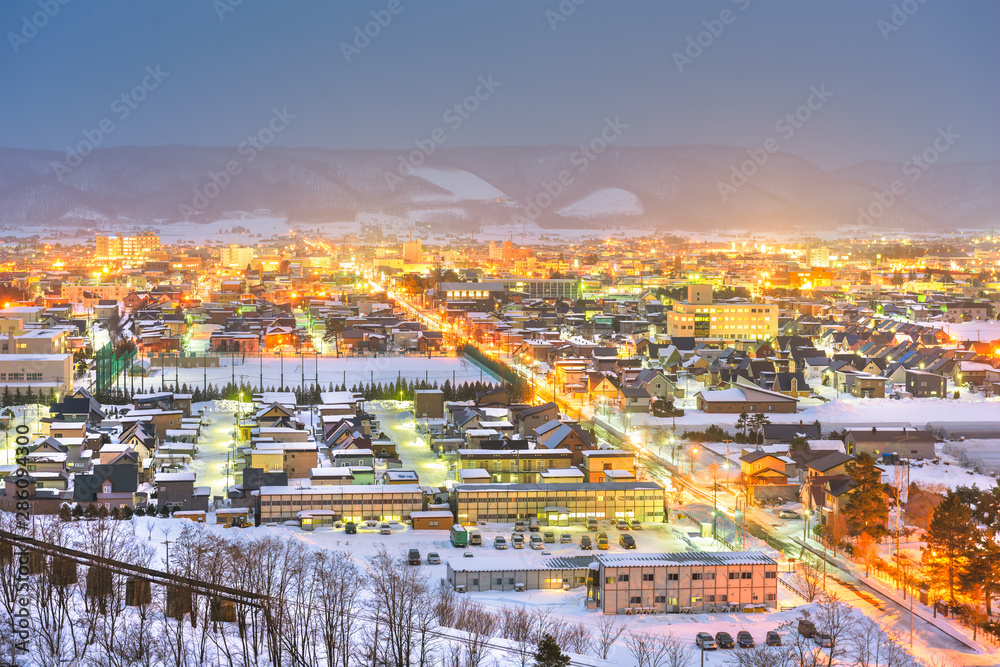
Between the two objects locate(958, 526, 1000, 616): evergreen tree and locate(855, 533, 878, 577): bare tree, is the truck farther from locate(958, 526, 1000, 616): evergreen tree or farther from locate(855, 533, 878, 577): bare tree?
locate(958, 526, 1000, 616): evergreen tree

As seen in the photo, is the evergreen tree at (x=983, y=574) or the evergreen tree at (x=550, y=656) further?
the evergreen tree at (x=983, y=574)

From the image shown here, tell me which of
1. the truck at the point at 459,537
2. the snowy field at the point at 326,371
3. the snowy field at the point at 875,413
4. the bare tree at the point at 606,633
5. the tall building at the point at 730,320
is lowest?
the bare tree at the point at 606,633

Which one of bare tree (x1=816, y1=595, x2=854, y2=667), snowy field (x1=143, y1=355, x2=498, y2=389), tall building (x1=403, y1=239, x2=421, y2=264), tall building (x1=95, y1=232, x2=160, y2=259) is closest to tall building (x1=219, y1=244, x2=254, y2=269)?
tall building (x1=95, y1=232, x2=160, y2=259)

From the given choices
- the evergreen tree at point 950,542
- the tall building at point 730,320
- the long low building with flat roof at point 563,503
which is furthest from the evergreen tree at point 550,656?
the tall building at point 730,320

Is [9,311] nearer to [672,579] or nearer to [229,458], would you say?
[229,458]

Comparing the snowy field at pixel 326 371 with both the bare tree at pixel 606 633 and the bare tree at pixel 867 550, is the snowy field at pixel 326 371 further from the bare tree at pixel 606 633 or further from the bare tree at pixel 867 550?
the bare tree at pixel 606 633

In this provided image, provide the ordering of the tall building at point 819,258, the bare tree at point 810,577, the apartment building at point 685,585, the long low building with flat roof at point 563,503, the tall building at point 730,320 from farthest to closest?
the tall building at point 819,258 < the tall building at point 730,320 < the long low building with flat roof at point 563,503 < the bare tree at point 810,577 < the apartment building at point 685,585

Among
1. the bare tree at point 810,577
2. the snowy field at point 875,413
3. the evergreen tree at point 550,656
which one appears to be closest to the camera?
the evergreen tree at point 550,656
